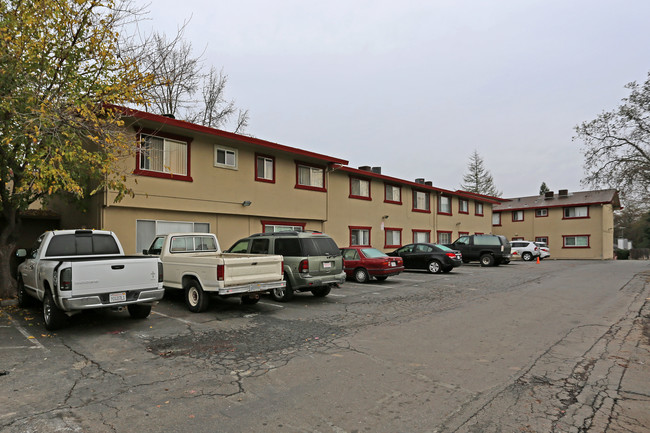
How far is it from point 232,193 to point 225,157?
1.51 metres

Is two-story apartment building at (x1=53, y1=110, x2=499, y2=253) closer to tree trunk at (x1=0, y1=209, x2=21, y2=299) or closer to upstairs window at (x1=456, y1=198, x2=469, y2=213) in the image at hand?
tree trunk at (x1=0, y1=209, x2=21, y2=299)

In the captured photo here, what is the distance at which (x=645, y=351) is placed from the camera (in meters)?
6.71

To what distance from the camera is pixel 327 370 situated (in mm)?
5594

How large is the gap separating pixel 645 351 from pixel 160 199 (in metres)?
13.8

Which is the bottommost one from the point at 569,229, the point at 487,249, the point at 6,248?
the point at 487,249

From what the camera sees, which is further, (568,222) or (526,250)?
(568,222)

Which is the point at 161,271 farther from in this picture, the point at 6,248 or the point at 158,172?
the point at 158,172

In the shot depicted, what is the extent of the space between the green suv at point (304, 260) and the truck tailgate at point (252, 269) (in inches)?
37.7

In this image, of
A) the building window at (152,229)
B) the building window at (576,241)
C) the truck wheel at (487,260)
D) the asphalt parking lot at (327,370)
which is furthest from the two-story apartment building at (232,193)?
the building window at (576,241)

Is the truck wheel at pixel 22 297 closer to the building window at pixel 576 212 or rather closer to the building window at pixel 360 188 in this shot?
the building window at pixel 360 188

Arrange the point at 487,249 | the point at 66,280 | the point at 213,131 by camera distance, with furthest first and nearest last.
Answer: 1. the point at 487,249
2. the point at 213,131
3. the point at 66,280

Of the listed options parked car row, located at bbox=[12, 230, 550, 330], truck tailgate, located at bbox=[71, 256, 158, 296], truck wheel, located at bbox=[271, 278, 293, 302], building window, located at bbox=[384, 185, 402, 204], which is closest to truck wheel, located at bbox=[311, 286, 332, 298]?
parked car row, located at bbox=[12, 230, 550, 330]

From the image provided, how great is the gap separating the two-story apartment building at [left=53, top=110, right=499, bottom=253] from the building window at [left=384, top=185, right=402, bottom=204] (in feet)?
0.23

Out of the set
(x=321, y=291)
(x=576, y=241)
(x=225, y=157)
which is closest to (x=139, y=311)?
(x=321, y=291)
